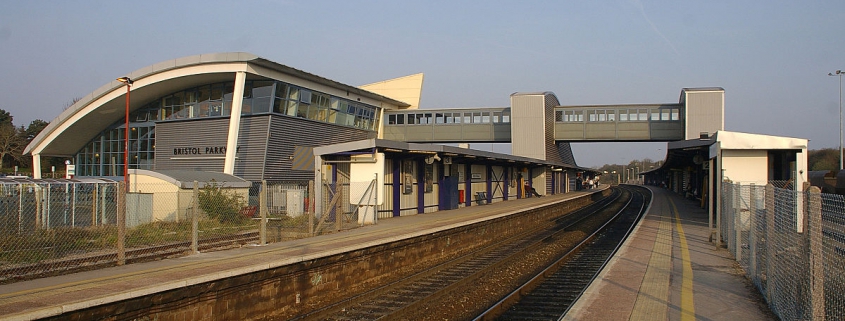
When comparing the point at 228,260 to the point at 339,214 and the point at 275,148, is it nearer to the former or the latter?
the point at 339,214

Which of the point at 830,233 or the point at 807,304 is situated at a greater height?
the point at 830,233

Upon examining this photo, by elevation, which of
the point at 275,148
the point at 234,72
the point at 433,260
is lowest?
the point at 433,260

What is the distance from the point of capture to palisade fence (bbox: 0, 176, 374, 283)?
1011 centimetres

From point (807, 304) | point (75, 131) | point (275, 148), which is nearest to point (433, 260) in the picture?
point (807, 304)

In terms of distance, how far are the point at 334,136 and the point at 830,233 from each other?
101 feet

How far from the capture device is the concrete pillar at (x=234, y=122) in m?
28.2

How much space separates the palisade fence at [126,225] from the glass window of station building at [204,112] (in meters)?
9.96

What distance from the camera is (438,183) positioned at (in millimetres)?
24484

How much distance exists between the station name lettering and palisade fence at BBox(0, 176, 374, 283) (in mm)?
9595

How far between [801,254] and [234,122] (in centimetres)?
2640

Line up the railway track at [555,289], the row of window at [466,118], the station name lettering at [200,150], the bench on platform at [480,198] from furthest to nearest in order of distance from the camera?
the row of window at [466,118], the station name lettering at [200,150], the bench on platform at [480,198], the railway track at [555,289]

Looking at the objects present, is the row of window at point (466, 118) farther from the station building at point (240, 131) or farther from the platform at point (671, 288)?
the platform at point (671, 288)

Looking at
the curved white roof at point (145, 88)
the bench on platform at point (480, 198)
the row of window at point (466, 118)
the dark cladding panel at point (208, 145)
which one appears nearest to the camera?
the curved white roof at point (145, 88)

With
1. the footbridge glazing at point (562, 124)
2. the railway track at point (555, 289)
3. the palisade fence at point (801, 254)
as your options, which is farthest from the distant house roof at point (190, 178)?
the footbridge glazing at point (562, 124)
